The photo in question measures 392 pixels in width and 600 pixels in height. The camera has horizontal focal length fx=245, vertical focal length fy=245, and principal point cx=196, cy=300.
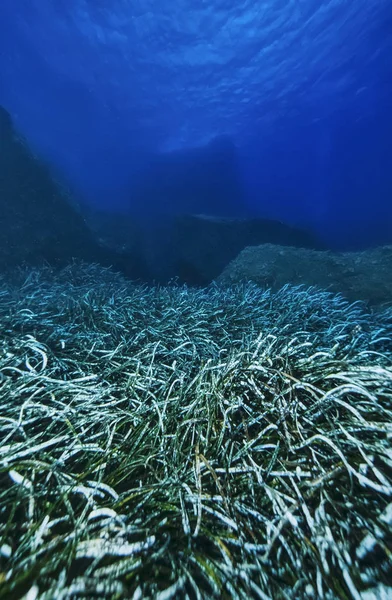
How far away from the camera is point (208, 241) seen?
1295 centimetres

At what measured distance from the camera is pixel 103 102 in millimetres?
32000

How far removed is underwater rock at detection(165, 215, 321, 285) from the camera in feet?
38.5

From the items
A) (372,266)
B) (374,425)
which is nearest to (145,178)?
(372,266)

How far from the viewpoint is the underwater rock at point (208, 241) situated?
11.7 metres

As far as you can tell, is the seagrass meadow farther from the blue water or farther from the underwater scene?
the blue water

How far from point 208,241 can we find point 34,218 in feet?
25.2

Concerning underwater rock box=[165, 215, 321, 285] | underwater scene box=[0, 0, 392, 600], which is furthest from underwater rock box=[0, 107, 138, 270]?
underwater rock box=[165, 215, 321, 285]

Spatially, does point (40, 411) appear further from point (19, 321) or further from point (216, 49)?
point (216, 49)

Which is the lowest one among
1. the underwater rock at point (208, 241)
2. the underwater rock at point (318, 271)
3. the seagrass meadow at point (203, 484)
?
the seagrass meadow at point (203, 484)

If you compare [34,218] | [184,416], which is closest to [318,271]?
[184,416]

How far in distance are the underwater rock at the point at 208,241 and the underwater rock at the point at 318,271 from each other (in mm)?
2716

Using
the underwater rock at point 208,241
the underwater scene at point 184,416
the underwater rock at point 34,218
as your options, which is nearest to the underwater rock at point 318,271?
the underwater scene at point 184,416

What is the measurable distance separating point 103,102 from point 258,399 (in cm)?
Answer: 4214

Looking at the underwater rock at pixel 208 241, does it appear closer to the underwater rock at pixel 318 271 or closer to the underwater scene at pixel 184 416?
the underwater scene at pixel 184 416
